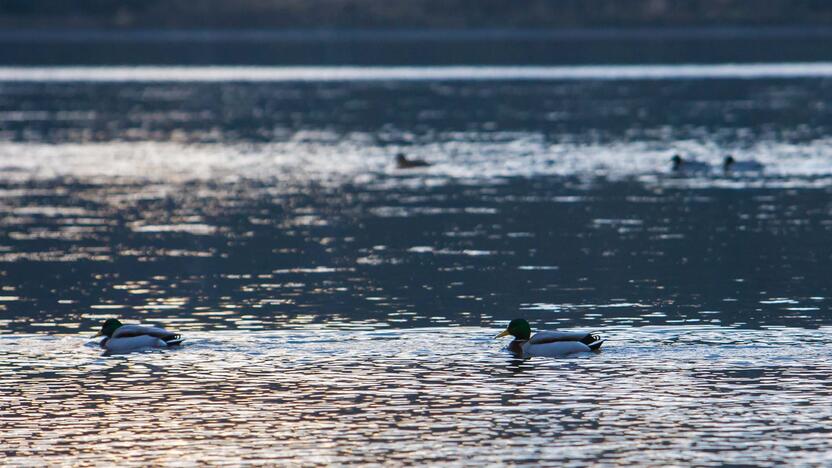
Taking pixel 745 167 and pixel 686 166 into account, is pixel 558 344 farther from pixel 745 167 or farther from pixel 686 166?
pixel 686 166

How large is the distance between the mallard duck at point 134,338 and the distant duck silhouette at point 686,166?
29.8 meters

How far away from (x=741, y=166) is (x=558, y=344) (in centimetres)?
2892

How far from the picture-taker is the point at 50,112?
90062mm

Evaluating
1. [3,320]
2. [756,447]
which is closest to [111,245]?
[3,320]

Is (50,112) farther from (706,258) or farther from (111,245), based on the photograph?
(706,258)

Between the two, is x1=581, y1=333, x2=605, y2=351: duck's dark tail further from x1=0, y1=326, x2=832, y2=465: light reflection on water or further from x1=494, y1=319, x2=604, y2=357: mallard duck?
x1=0, y1=326, x2=832, y2=465: light reflection on water

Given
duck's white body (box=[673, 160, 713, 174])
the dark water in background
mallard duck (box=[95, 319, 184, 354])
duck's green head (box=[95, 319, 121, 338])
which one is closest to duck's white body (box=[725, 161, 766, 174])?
duck's white body (box=[673, 160, 713, 174])

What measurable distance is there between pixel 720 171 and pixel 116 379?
109 ft

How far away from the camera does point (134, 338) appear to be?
25797 mm

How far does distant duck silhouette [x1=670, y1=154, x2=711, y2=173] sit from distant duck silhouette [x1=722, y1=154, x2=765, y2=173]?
0.76m

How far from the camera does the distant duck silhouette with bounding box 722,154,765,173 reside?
5272cm

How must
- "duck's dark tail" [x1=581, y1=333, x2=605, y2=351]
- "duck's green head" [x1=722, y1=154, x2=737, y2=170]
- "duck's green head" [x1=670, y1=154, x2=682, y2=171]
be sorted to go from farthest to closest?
"duck's green head" [x1=670, y1=154, x2=682, y2=171], "duck's green head" [x1=722, y1=154, x2=737, y2=170], "duck's dark tail" [x1=581, y1=333, x2=605, y2=351]

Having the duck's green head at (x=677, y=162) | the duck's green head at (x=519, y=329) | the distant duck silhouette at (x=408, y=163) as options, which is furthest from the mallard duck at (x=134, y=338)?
the distant duck silhouette at (x=408, y=163)

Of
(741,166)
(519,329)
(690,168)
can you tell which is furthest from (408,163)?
(519,329)
